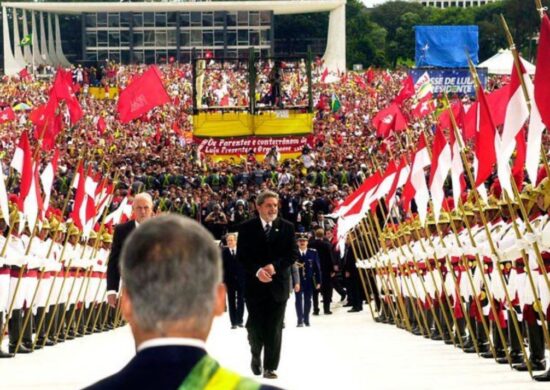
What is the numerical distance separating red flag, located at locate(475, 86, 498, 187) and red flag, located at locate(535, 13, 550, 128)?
188 centimetres

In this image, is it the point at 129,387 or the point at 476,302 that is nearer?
the point at 129,387

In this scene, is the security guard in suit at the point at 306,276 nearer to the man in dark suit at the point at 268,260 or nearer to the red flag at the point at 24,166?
the red flag at the point at 24,166

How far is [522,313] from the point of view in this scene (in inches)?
637

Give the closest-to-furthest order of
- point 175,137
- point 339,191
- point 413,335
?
point 413,335, point 339,191, point 175,137

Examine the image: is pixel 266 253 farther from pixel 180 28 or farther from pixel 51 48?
pixel 51 48

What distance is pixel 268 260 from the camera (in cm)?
1570

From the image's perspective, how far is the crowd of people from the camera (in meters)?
33.5

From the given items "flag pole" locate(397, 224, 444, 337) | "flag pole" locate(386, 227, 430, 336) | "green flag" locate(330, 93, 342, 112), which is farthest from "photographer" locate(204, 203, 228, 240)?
"green flag" locate(330, 93, 342, 112)

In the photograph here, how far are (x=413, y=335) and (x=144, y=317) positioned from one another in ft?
67.1

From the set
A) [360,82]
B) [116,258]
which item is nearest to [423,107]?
[116,258]

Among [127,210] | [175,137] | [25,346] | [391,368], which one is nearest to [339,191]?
[127,210]

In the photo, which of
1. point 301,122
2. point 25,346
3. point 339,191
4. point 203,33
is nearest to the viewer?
point 25,346

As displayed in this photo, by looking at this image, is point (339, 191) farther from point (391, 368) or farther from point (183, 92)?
point (183, 92)

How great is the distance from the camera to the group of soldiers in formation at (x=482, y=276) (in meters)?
15.4
